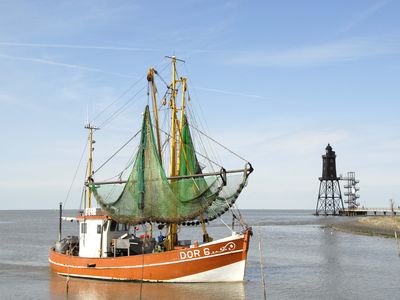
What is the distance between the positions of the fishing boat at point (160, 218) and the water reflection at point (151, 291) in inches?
19.0

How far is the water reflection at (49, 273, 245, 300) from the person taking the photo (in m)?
30.4

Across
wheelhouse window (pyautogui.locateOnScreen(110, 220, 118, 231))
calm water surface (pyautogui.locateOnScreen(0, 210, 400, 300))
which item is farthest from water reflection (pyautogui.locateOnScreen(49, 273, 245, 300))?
wheelhouse window (pyautogui.locateOnScreen(110, 220, 118, 231))

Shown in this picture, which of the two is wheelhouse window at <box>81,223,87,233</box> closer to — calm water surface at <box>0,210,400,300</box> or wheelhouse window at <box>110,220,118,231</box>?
wheelhouse window at <box>110,220,118,231</box>

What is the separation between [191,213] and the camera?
3266 centimetres

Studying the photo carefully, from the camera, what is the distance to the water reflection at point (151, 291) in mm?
30375

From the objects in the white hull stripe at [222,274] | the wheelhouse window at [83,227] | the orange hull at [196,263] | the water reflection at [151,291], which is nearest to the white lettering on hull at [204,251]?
the orange hull at [196,263]

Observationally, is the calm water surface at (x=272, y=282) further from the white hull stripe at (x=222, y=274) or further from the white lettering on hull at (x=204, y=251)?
the white lettering on hull at (x=204, y=251)

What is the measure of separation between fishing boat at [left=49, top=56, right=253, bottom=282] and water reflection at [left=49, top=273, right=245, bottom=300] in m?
0.48

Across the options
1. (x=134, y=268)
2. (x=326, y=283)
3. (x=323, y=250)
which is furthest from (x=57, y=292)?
(x=323, y=250)

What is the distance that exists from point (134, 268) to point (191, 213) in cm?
532

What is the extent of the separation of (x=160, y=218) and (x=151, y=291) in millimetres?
4754

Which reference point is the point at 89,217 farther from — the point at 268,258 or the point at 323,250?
the point at 323,250

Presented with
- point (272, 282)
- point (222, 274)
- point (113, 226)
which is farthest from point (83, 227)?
point (272, 282)

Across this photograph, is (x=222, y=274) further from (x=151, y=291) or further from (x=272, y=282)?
(x=272, y=282)
